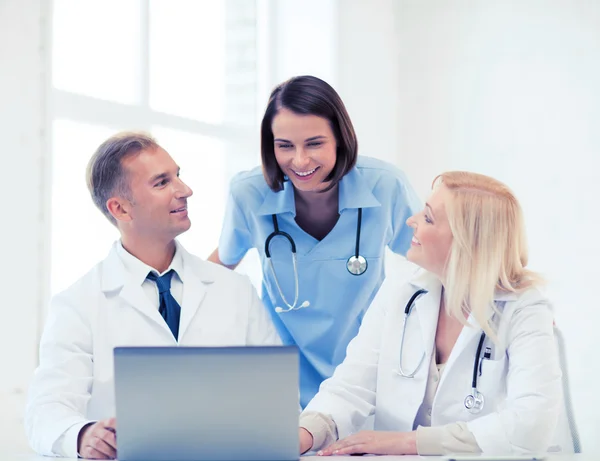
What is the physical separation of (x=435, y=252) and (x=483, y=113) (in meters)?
2.05

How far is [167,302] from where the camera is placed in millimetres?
1897

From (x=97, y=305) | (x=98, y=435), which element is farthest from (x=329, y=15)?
(x=98, y=435)

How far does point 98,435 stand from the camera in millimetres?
1487

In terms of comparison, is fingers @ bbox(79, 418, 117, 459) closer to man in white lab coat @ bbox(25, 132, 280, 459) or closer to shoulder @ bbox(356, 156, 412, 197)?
man in white lab coat @ bbox(25, 132, 280, 459)

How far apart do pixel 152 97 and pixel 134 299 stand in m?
1.49

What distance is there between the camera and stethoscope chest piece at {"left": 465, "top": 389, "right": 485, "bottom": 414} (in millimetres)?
1638

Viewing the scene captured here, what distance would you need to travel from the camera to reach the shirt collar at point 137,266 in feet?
6.21

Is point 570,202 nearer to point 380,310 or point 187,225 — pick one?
point 380,310

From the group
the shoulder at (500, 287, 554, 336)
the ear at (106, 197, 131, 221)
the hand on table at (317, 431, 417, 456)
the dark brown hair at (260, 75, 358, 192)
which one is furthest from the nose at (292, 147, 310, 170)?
the hand on table at (317, 431, 417, 456)

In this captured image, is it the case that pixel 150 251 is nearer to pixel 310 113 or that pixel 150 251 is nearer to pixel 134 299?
pixel 134 299

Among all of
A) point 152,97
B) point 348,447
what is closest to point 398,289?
point 348,447

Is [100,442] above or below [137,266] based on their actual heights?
below

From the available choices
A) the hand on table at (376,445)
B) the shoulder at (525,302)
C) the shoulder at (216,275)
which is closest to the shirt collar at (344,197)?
the shoulder at (216,275)

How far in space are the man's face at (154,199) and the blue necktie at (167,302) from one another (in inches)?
4.1
